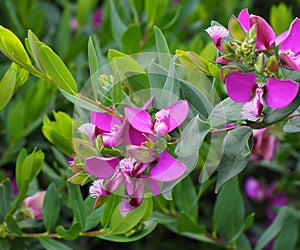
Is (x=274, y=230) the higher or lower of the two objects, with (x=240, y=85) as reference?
lower

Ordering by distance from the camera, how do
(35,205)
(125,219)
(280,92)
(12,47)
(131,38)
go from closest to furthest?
(280,92)
(12,47)
(125,219)
(35,205)
(131,38)

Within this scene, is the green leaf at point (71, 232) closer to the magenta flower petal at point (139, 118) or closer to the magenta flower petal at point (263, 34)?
the magenta flower petal at point (139, 118)

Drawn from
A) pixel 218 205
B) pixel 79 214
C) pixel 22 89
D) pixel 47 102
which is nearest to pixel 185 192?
pixel 218 205

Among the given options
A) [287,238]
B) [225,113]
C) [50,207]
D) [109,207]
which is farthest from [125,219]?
[287,238]

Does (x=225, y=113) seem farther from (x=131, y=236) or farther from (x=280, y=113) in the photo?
(x=131, y=236)

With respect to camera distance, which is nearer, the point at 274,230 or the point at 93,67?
the point at 93,67

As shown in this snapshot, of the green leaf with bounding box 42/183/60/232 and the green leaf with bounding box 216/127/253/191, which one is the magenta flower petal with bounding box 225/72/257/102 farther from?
the green leaf with bounding box 42/183/60/232
